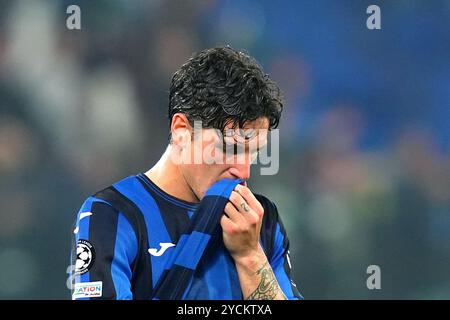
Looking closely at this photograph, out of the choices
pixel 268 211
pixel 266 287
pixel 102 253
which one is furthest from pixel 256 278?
pixel 102 253

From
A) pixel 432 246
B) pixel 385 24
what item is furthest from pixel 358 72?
pixel 432 246

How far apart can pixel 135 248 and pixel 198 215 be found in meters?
0.18

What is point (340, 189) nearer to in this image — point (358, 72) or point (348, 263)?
point (348, 263)

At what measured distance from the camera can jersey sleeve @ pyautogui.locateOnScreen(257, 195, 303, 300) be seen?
198 centimetres

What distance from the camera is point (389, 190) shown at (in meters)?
4.57

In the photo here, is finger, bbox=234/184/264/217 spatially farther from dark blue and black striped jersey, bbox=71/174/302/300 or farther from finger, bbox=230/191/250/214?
dark blue and black striped jersey, bbox=71/174/302/300

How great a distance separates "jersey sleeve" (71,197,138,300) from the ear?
0.28 meters

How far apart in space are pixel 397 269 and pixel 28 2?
2.89 metres

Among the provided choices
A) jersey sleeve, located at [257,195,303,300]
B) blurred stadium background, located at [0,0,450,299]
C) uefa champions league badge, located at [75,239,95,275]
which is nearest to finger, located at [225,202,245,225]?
jersey sleeve, located at [257,195,303,300]

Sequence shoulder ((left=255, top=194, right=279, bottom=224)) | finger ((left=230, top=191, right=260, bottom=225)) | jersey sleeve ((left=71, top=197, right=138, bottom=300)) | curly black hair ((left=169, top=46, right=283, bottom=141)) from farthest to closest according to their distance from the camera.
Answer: shoulder ((left=255, top=194, right=279, bottom=224)), curly black hair ((left=169, top=46, right=283, bottom=141)), finger ((left=230, top=191, right=260, bottom=225)), jersey sleeve ((left=71, top=197, right=138, bottom=300))

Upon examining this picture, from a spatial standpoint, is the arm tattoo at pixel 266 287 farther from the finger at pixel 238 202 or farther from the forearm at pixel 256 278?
the finger at pixel 238 202

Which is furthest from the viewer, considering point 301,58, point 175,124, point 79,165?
point 301,58

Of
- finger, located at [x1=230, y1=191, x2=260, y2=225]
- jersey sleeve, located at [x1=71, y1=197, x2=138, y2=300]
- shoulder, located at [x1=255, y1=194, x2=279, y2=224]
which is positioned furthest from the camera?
shoulder, located at [x1=255, y1=194, x2=279, y2=224]

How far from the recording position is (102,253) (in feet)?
5.69
